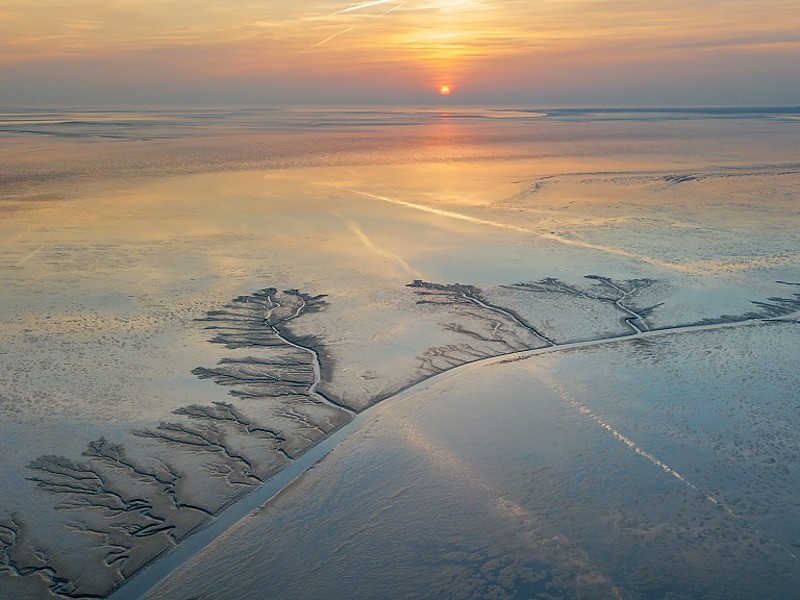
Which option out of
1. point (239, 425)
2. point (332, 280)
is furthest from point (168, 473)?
point (332, 280)

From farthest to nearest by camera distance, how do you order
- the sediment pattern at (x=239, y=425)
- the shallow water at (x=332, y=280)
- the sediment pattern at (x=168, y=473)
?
the shallow water at (x=332, y=280) → the sediment pattern at (x=239, y=425) → the sediment pattern at (x=168, y=473)

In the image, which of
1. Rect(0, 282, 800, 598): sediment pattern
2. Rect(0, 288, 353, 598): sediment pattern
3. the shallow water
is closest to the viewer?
Rect(0, 288, 353, 598): sediment pattern

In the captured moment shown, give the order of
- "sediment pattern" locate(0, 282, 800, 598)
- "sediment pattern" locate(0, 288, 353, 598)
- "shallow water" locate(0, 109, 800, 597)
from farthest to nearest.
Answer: "shallow water" locate(0, 109, 800, 597) → "sediment pattern" locate(0, 282, 800, 598) → "sediment pattern" locate(0, 288, 353, 598)

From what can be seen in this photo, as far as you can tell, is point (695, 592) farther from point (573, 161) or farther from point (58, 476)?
point (573, 161)

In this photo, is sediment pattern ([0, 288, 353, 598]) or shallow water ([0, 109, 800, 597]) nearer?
sediment pattern ([0, 288, 353, 598])

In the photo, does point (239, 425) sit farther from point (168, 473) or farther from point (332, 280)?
point (332, 280)

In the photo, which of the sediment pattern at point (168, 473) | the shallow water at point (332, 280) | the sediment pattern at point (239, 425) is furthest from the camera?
the shallow water at point (332, 280)
